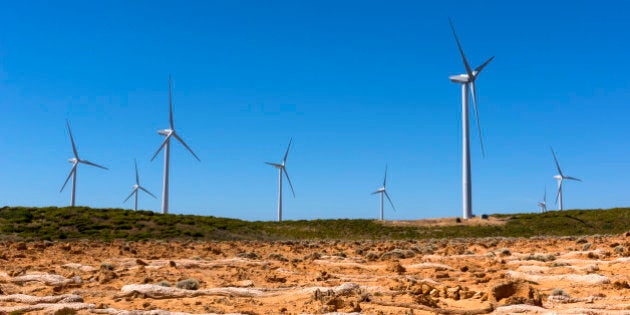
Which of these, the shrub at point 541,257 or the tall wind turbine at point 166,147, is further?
the tall wind turbine at point 166,147

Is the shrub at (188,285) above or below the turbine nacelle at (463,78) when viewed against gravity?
below

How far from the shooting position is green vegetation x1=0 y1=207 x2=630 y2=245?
56.3 metres

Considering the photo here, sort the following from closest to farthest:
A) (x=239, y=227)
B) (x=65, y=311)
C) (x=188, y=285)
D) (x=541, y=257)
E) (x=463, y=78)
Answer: (x=65, y=311) < (x=188, y=285) < (x=541, y=257) < (x=239, y=227) < (x=463, y=78)

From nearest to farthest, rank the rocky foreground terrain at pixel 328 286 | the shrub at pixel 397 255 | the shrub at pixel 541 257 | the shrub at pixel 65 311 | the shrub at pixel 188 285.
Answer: the shrub at pixel 65 311
the rocky foreground terrain at pixel 328 286
the shrub at pixel 188 285
the shrub at pixel 541 257
the shrub at pixel 397 255

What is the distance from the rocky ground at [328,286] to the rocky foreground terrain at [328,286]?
0.03 meters

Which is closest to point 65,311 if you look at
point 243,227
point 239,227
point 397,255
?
point 397,255

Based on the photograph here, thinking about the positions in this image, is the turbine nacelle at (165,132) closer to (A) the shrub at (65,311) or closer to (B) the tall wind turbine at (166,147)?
(B) the tall wind turbine at (166,147)

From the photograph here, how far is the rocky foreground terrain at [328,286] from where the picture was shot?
14.2 meters

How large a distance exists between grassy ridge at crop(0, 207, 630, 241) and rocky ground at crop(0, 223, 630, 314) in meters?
29.5

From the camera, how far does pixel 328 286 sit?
57.4 feet

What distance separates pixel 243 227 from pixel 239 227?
2.47ft

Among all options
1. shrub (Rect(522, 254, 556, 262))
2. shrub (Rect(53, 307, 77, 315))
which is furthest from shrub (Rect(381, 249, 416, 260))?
shrub (Rect(53, 307, 77, 315))

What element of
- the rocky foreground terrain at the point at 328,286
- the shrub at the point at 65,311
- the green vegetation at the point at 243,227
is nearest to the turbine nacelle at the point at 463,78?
the green vegetation at the point at 243,227

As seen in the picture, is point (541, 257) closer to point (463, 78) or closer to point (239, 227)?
point (239, 227)
